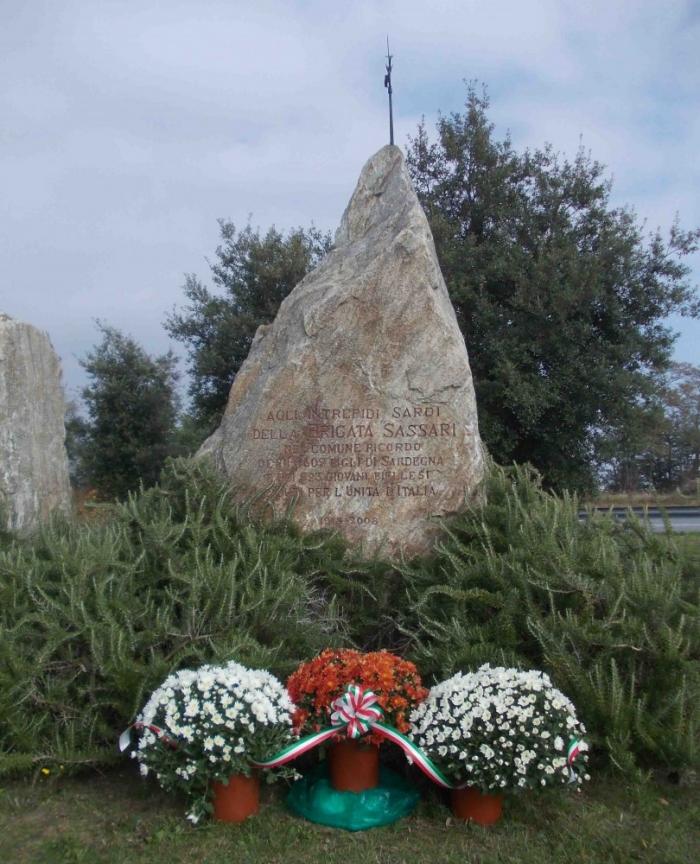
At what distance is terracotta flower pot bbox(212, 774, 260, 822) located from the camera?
4102mm

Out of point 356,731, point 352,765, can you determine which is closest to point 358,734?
point 356,731

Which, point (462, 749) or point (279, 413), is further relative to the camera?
point (279, 413)

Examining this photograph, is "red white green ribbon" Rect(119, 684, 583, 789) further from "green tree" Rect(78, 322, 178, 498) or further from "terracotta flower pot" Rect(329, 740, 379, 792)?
"green tree" Rect(78, 322, 178, 498)

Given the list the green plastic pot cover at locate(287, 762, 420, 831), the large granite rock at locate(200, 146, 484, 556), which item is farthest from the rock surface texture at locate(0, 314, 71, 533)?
the green plastic pot cover at locate(287, 762, 420, 831)

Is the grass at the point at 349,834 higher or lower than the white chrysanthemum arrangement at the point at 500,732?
lower

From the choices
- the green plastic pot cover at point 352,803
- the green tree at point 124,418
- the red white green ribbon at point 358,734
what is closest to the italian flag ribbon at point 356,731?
the red white green ribbon at point 358,734

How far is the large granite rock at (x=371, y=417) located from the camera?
6754 mm

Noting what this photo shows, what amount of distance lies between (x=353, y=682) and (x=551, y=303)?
10843 mm

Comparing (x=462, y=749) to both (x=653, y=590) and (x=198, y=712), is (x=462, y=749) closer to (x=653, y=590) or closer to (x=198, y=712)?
(x=198, y=712)

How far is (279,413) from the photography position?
6.83 m

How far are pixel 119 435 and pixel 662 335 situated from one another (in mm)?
10491

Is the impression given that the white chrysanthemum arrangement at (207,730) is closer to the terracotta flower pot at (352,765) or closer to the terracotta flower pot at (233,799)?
the terracotta flower pot at (233,799)


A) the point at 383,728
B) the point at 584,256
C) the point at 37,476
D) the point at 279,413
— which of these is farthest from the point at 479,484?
the point at 584,256

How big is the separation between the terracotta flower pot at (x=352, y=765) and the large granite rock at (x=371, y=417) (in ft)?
8.43
